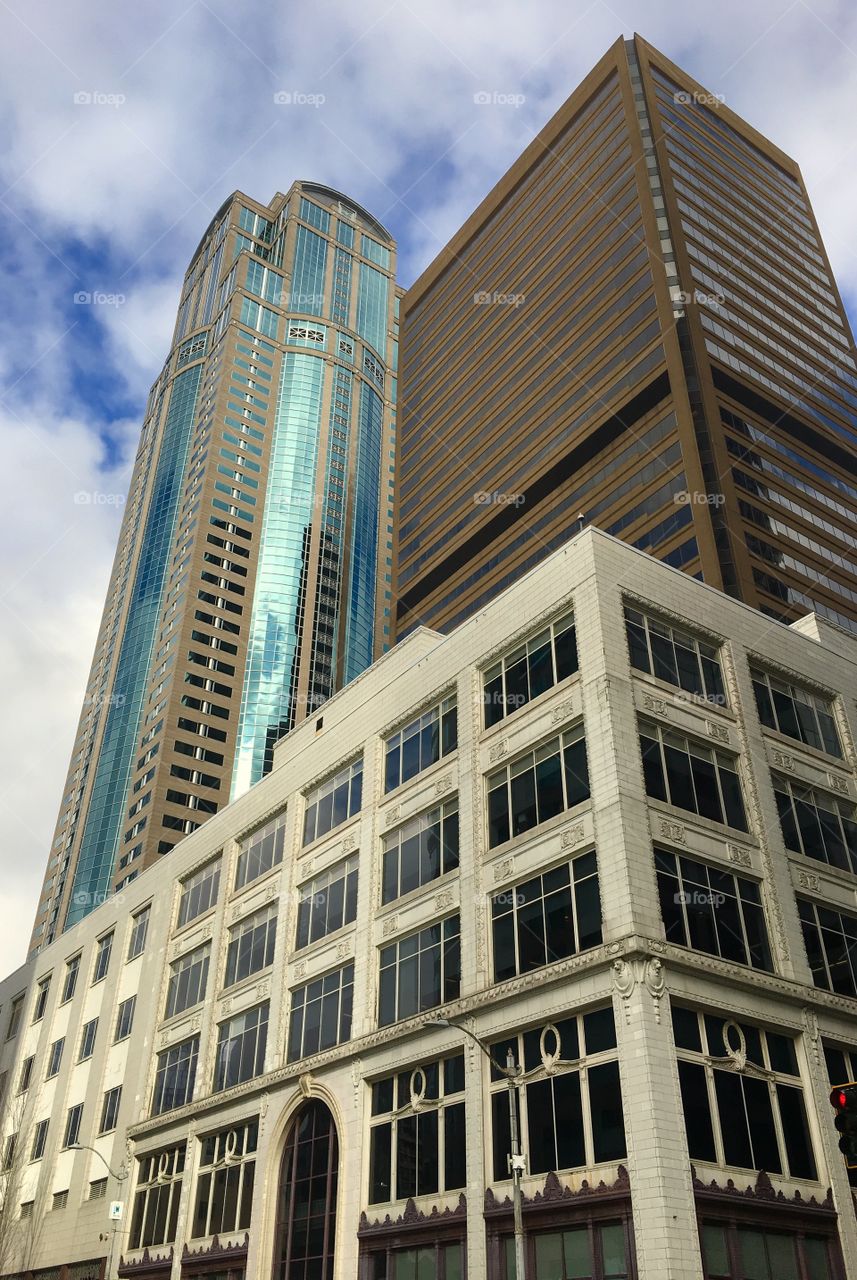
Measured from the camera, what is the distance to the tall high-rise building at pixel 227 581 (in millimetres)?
140000

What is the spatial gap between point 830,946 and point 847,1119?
2234 centimetres

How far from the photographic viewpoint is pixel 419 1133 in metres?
34.4

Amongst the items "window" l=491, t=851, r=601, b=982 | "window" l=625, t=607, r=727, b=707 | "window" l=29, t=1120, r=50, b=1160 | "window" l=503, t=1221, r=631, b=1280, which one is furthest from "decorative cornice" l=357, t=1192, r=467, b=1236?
"window" l=29, t=1120, r=50, b=1160

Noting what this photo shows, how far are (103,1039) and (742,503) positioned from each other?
63915mm

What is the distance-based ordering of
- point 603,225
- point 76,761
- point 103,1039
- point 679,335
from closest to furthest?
point 103,1039, point 679,335, point 603,225, point 76,761

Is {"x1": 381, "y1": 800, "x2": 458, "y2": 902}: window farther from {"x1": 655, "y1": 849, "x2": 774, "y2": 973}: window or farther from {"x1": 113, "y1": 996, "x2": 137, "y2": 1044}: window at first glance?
{"x1": 113, "y1": 996, "x2": 137, "y2": 1044}: window

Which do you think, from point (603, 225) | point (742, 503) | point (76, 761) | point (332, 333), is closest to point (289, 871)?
point (742, 503)

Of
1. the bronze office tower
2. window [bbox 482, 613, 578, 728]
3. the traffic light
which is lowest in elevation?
the traffic light

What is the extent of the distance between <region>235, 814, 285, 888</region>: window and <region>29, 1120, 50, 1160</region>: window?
21.2m

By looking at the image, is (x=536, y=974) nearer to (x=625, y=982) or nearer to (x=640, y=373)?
(x=625, y=982)

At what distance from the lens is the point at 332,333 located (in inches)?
7766

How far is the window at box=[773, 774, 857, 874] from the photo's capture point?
37.0m

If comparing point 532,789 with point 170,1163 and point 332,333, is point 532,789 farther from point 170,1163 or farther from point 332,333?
point 332,333

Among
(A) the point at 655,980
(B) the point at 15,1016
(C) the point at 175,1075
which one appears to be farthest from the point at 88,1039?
(A) the point at 655,980
